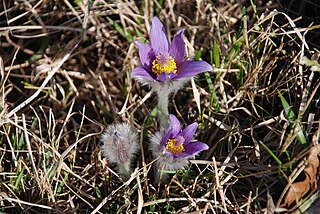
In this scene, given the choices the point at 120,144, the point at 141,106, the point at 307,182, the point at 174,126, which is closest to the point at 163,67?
the point at 174,126

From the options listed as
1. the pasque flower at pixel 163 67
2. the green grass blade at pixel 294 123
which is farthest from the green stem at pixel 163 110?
the green grass blade at pixel 294 123

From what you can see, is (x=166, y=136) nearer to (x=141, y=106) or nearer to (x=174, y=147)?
(x=174, y=147)

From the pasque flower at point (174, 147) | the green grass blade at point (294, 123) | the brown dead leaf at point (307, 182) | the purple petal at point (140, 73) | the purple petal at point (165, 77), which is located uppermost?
the purple petal at point (140, 73)

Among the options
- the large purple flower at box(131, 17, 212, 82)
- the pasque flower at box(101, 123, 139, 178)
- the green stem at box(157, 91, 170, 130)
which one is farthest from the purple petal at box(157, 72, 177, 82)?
the pasque flower at box(101, 123, 139, 178)

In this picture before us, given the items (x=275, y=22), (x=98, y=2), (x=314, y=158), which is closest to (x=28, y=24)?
(x=98, y=2)

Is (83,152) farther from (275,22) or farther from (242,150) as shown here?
(275,22)

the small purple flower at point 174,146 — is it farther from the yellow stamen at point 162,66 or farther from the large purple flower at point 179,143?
the yellow stamen at point 162,66
